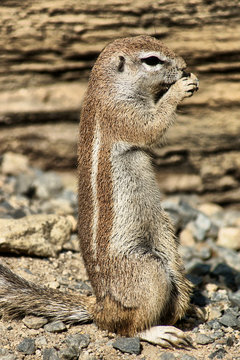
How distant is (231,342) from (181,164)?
11.5 ft

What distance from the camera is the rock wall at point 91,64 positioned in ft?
21.5

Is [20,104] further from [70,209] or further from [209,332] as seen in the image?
[209,332]

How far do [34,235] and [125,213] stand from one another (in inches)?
54.4

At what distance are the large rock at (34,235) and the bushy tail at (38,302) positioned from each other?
0.70 metres

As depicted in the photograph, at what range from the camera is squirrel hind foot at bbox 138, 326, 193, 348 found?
4453mm

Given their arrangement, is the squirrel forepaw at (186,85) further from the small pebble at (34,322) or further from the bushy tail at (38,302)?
the small pebble at (34,322)

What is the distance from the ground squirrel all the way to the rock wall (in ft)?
4.56

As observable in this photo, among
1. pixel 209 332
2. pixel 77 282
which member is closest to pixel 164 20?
pixel 77 282

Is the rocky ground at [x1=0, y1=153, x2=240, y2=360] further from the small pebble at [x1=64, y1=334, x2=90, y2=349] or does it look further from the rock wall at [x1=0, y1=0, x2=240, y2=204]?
the rock wall at [x1=0, y1=0, x2=240, y2=204]

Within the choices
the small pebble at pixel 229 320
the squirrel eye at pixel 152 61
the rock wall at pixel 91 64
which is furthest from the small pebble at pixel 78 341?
the rock wall at pixel 91 64

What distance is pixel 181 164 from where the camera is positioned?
7.79 meters

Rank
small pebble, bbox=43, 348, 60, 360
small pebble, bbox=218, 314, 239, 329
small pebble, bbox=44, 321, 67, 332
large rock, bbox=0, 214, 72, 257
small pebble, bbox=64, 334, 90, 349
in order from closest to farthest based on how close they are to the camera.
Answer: small pebble, bbox=43, 348, 60, 360 < small pebble, bbox=64, 334, 90, 349 < small pebble, bbox=44, 321, 67, 332 < small pebble, bbox=218, 314, 239, 329 < large rock, bbox=0, 214, 72, 257

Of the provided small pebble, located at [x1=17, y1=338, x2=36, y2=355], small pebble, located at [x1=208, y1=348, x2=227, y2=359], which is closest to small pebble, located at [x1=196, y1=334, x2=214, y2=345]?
small pebble, located at [x1=208, y1=348, x2=227, y2=359]

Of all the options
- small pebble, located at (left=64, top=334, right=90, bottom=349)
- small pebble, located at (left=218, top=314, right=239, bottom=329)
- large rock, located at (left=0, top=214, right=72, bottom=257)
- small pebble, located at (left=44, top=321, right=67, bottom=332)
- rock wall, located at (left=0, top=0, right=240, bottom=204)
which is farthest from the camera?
rock wall, located at (left=0, top=0, right=240, bottom=204)
